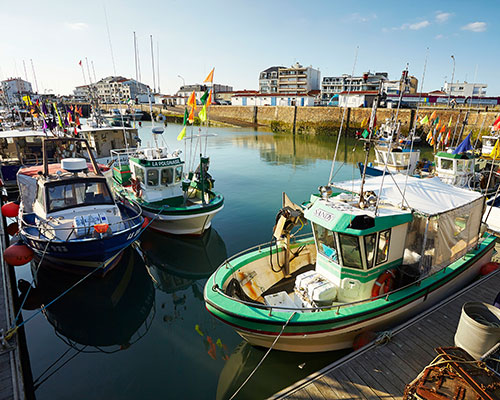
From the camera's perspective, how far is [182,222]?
40.3ft

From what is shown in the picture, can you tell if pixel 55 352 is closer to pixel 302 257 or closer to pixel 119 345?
pixel 119 345

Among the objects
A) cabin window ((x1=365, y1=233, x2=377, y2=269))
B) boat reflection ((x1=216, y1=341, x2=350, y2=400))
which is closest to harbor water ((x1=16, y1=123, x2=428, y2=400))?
boat reflection ((x1=216, y1=341, x2=350, y2=400))

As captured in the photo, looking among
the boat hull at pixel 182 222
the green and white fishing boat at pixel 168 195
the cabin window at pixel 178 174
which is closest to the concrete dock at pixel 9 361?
the boat hull at pixel 182 222

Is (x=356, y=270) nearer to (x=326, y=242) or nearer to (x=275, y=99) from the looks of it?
(x=326, y=242)

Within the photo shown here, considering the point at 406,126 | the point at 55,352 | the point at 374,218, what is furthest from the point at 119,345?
the point at 406,126

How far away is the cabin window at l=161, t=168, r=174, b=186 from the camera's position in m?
12.9

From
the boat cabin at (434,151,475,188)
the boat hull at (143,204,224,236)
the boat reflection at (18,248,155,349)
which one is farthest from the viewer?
the boat cabin at (434,151,475,188)

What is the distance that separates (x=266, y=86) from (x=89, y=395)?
96.1 meters

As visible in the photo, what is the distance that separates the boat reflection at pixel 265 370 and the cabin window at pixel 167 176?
832 centimetres

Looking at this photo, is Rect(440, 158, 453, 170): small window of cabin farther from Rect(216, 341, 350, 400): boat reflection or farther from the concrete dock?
the concrete dock

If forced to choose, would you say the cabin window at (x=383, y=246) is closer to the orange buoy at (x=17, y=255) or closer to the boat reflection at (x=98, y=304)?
the boat reflection at (x=98, y=304)

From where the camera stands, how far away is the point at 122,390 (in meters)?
6.02

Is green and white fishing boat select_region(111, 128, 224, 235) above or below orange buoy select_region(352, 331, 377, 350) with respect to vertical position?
above

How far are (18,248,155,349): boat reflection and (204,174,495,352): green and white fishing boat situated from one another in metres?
3.14
